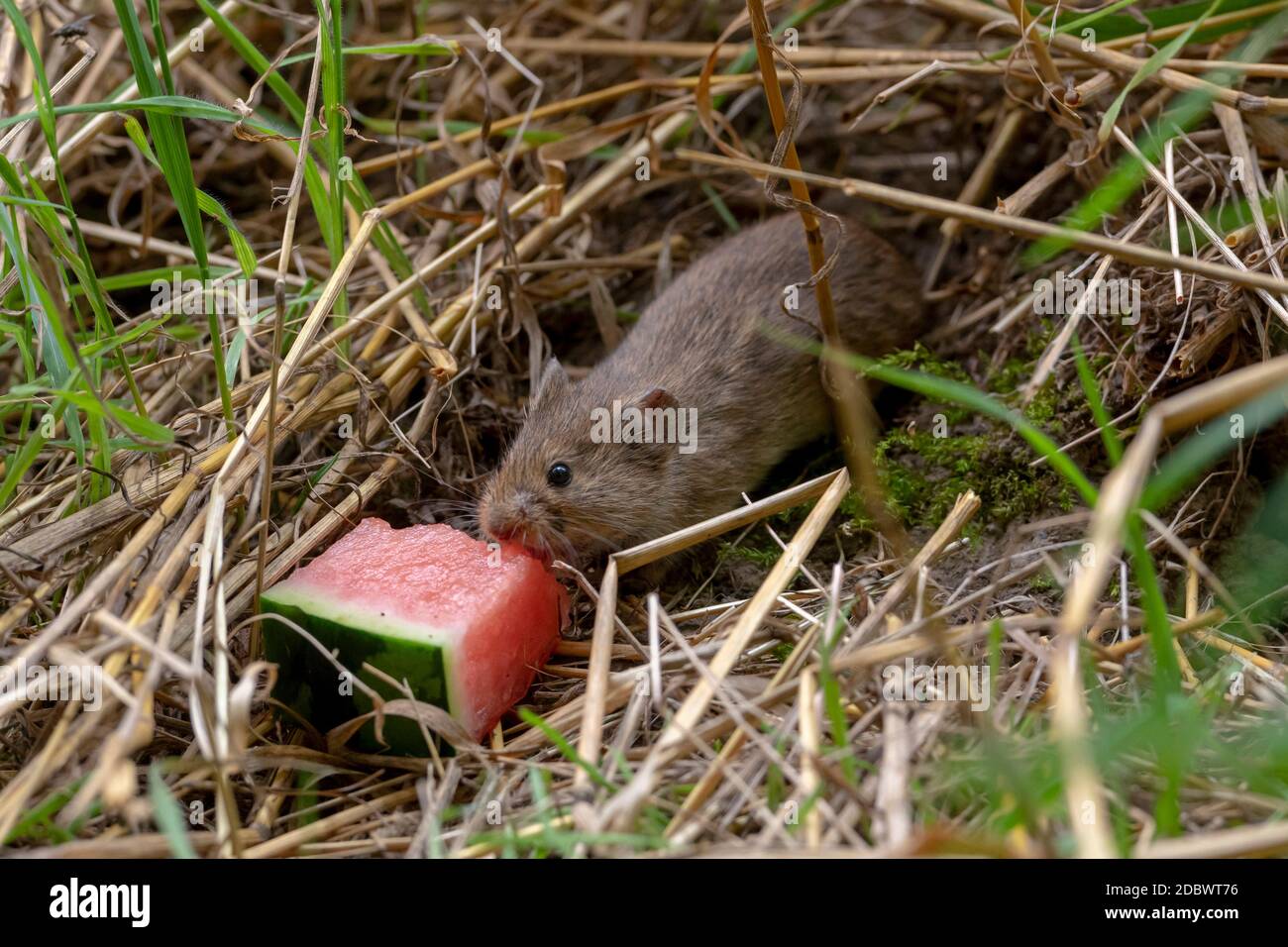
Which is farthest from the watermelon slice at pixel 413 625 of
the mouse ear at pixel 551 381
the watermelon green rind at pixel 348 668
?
the mouse ear at pixel 551 381

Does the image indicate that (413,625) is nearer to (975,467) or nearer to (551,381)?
(551,381)

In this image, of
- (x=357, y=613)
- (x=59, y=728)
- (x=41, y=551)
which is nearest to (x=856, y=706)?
(x=357, y=613)

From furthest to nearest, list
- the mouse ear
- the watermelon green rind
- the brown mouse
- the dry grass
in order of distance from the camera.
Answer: the mouse ear, the brown mouse, the watermelon green rind, the dry grass

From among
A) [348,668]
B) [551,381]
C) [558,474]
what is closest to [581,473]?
[558,474]

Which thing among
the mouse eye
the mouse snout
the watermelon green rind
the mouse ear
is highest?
the mouse ear

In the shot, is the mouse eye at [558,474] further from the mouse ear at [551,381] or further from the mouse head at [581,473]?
the mouse ear at [551,381]

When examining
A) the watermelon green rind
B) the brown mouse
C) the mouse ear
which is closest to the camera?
the watermelon green rind

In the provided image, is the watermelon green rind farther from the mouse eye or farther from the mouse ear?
the mouse ear

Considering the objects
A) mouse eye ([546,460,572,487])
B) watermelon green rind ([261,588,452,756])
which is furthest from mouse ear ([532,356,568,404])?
watermelon green rind ([261,588,452,756])
